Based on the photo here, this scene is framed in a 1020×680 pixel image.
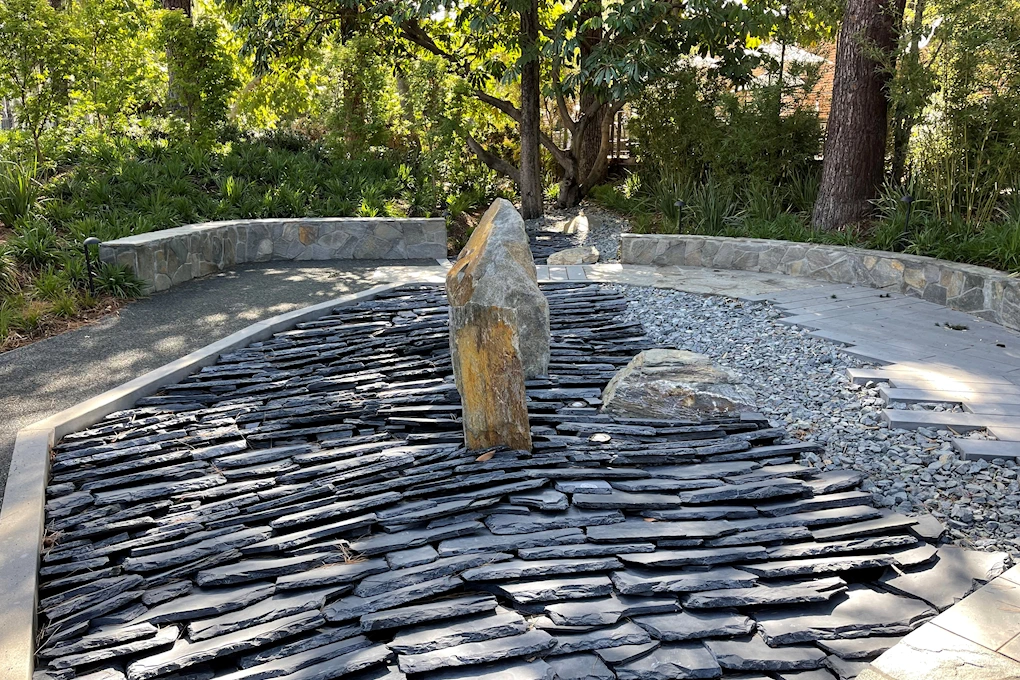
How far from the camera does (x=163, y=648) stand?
276cm

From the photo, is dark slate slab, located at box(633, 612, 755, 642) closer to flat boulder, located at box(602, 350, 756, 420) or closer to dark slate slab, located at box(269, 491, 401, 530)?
dark slate slab, located at box(269, 491, 401, 530)

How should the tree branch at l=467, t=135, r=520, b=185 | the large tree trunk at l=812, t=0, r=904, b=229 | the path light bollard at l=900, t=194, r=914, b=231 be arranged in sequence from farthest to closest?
1. the tree branch at l=467, t=135, r=520, b=185
2. the large tree trunk at l=812, t=0, r=904, b=229
3. the path light bollard at l=900, t=194, r=914, b=231

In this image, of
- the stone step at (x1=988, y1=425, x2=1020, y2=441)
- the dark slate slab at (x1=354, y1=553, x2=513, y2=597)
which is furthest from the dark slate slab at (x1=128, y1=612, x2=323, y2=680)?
the stone step at (x1=988, y1=425, x2=1020, y2=441)

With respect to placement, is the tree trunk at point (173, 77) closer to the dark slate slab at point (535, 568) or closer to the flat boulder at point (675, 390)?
the flat boulder at point (675, 390)

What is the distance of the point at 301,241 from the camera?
9602 mm

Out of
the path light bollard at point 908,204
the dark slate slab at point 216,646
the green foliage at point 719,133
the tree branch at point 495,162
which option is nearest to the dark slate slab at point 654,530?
the dark slate slab at point 216,646

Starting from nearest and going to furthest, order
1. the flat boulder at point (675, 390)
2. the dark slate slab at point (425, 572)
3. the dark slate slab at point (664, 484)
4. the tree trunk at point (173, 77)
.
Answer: the dark slate slab at point (425, 572)
the dark slate slab at point (664, 484)
the flat boulder at point (675, 390)
the tree trunk at point (173, 77)

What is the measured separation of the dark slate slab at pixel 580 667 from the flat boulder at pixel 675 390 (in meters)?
2.13

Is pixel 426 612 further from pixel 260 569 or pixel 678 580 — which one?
pixel 678 580

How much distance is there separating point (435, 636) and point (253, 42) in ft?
38.0

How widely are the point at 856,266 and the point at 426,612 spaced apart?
21.7ft

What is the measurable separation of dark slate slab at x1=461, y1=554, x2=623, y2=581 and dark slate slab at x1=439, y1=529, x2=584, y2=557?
120 millimetres

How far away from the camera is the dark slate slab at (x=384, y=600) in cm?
287

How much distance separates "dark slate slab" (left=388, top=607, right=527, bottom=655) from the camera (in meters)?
2.68
